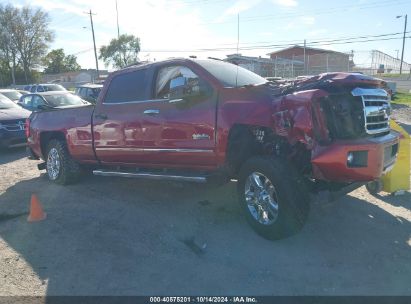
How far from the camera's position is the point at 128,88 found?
5.95 metres

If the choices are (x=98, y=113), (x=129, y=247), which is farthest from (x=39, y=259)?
(x=98, y=113)

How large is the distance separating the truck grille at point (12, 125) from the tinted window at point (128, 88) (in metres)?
5.63

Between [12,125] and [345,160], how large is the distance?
373 inches

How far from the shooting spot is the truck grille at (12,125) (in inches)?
412

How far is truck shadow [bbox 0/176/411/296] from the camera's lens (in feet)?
11.8

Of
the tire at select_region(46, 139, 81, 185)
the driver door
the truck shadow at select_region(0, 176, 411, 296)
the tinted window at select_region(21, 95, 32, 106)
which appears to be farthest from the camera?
the tinted window at select_region(21, 95, 32, 106)

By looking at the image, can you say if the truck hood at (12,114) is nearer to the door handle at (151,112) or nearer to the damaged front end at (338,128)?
the door handle at (151,112)

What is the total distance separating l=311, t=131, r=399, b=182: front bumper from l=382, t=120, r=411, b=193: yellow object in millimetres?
1568

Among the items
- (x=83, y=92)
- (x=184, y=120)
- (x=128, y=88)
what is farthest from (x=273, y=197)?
(x=83, y=92)

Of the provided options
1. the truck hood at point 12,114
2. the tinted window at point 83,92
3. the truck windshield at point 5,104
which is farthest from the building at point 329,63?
the truck hood at point 12,114

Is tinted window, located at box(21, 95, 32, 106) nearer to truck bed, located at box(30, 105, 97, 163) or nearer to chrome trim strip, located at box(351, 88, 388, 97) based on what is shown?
truck bed, located at box(30, 105, 97, 163)

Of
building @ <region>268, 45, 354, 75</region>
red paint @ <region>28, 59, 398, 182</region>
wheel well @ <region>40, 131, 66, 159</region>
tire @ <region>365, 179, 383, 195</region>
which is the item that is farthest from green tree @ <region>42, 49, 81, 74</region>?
tire @ <region>365, 179, 383, 195</region>

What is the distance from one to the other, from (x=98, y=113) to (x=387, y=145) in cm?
420

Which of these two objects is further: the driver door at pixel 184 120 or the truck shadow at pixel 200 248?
the driver door at pixel 184 120
